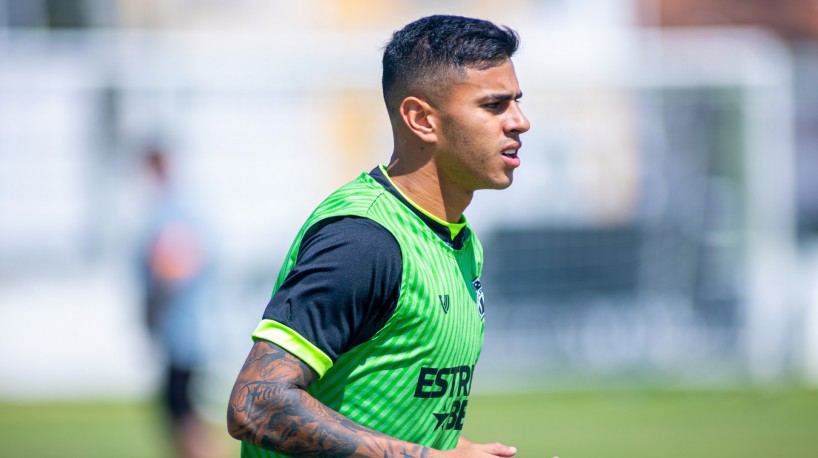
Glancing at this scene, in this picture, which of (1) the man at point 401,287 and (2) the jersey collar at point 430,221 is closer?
(1) the man at point 401,287

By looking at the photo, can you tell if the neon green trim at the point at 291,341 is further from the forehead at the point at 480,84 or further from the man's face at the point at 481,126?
the forehead at the point at 480,84

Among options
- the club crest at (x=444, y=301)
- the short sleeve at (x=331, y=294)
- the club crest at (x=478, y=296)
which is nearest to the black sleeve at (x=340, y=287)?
the short sleeve at (x=331, y=294)

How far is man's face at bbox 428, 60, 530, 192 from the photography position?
3512 millimetres

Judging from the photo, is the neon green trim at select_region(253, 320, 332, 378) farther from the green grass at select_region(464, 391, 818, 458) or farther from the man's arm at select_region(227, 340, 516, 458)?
the green grass at select_region(464, 391, 818, 458)

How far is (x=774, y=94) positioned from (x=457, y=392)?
11.7 m

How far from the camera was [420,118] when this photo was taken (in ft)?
11.7

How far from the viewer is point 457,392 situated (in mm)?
3457

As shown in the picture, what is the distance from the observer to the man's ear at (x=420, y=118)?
11.7ft

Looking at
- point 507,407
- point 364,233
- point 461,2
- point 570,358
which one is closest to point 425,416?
point 364,233

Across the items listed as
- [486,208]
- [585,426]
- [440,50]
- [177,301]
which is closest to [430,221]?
[440,50]

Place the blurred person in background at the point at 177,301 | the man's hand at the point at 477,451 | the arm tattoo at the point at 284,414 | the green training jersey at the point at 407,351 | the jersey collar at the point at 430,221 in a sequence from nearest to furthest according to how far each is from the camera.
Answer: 1. the arm tattoo at the point at 284,414
2. the man's hand at the point at 477,451
3. the green training jersey at the point at 407,351
4. the jersey collar at the point at 430,221
5. the blurred person in background at the point at 177,301

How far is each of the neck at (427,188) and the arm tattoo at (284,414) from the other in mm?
790

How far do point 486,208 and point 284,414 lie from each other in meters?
10.5

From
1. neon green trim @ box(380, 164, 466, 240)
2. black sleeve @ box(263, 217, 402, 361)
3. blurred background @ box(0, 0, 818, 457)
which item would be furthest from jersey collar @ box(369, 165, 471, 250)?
blurred background @ box(0, 0, 818, 457)
